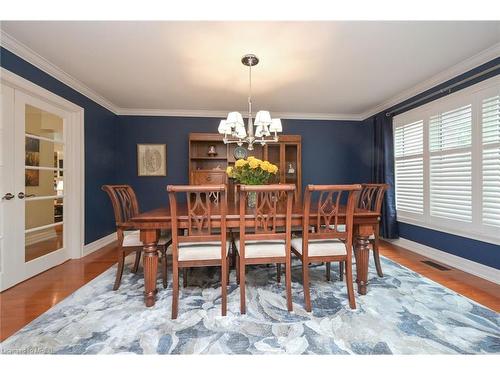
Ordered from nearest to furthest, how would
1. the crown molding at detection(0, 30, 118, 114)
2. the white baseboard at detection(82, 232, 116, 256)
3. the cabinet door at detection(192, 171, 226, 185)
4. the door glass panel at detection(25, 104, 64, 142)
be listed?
the crown molding at detection(0, 30, 118, 114)
the door glass panel at detection(25, 104, 64, 142)
the white baseboard at detection(82, 232, 116, 256)
the cabinet door at detection(192, 171, 226, 185)

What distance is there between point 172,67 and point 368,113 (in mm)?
3596

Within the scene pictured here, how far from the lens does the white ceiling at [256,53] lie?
1861mm

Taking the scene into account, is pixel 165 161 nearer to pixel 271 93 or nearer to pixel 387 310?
pixel 271 93

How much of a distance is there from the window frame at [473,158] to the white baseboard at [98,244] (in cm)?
477

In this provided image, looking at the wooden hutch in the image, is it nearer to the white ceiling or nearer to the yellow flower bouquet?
the white ceiling

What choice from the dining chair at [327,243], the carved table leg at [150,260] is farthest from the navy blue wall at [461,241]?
the carved table leg at [150,260]

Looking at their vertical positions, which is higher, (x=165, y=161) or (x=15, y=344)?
(x=165, y=161)

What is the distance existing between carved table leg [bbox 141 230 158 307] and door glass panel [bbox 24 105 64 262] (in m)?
1.66

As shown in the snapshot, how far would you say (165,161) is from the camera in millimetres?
4207

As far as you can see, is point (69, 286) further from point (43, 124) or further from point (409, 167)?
point (409, 167)

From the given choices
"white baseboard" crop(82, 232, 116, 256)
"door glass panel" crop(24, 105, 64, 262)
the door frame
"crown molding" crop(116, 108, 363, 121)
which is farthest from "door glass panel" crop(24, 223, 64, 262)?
"crown molding" crop(116, 108, 363, 121)

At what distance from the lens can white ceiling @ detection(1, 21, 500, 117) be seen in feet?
6.11

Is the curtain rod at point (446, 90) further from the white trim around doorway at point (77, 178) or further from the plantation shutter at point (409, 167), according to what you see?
the white trim around doorway at point (77, 178)
